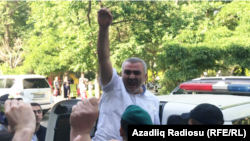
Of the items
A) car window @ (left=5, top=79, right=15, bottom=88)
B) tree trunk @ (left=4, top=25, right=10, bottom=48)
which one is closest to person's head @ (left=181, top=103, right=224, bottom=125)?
car window @ (left=5, top=79, right=15, bottom=88)

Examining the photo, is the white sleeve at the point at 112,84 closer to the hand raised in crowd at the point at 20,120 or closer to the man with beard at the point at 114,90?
the man with beard at the point at 114,90

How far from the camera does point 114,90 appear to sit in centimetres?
225

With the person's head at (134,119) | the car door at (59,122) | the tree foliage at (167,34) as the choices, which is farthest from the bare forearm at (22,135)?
the tree foliage at (167,34)

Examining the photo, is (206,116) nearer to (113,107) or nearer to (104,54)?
(113,107)

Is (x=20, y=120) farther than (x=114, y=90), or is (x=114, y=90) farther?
(x=114, y=90)

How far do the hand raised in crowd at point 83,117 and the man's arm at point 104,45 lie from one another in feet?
2.54

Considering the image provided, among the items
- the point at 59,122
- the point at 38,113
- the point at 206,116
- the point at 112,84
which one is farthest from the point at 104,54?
the point at 38,113

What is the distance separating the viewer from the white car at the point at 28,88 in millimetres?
10688

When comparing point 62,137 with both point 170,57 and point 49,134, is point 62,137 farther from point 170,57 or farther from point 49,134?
point 170,57

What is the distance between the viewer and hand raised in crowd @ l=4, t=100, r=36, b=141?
1.25 metres

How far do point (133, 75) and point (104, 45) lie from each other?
446 millimetres

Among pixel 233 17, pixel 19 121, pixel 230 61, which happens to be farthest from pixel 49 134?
pixel 233 17

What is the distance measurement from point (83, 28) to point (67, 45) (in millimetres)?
1098

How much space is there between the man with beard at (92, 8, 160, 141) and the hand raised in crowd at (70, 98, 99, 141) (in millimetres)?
800
